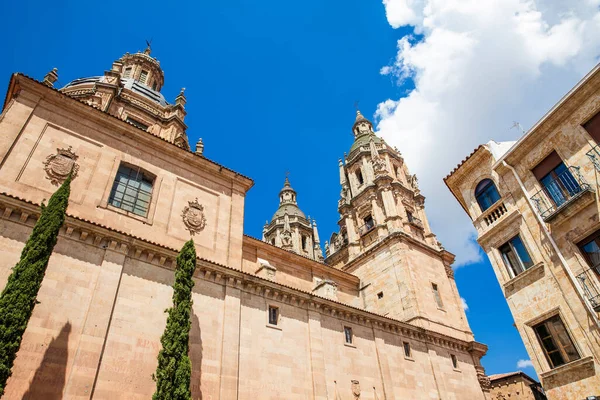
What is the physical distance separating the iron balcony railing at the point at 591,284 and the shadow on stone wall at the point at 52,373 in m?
15.2

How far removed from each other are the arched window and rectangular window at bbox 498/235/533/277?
6.56 ft

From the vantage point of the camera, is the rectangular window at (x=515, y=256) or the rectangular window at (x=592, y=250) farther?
the rectangular window at (x=515, y=256)

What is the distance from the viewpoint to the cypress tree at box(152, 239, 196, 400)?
11.0 m

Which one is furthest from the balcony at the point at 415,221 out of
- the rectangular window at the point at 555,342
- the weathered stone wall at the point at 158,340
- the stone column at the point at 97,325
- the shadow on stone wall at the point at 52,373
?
the shadow on stone wall at the point at 52,373

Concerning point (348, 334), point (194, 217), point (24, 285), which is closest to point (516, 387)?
point (348, 334)

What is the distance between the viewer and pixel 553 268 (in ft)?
42.4

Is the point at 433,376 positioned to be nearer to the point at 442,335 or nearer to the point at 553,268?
the point at 442,335

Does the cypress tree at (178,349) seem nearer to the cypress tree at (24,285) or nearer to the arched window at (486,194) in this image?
the cypress tree at (24,285)

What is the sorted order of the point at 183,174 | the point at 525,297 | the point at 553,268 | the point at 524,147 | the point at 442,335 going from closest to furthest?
1. the point at 553,268
2. the point at 525,297
3. the point at 524,147
4. the point at 183,174
5. the point at 442,335

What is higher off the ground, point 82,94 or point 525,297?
point 82,94

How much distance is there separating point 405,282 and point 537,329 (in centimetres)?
1254

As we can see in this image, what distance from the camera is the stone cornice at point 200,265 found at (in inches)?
493

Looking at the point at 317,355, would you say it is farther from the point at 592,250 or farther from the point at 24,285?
the point at 24,285

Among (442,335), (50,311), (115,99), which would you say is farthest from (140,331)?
(115,99)
